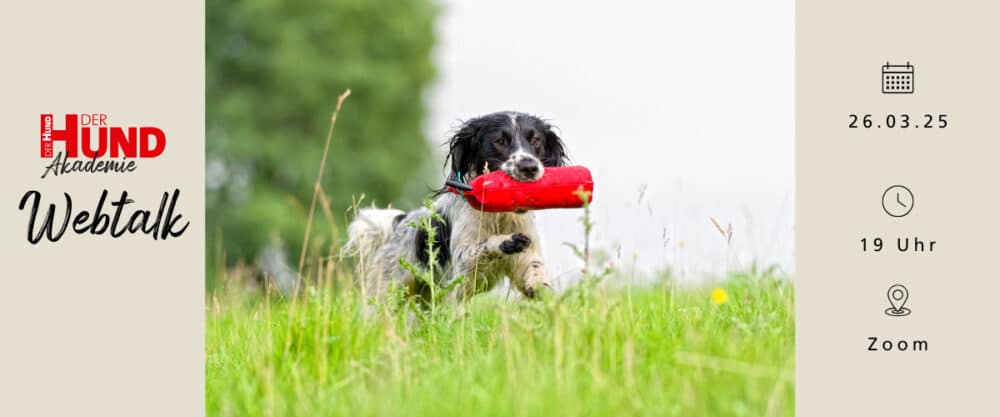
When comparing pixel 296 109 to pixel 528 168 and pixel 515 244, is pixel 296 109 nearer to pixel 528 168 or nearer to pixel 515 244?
pixel 515 244

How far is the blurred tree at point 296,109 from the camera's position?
21.1m

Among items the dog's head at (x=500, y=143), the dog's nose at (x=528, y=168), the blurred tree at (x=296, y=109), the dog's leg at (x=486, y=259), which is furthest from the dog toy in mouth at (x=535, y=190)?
the blurred tree at (x=296, y=109)

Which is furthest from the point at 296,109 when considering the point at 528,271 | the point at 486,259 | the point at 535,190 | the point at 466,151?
the point at 535,190

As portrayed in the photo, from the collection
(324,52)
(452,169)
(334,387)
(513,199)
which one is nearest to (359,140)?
(324,52)

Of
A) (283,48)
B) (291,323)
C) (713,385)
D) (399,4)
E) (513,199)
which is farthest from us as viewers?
(399,4)

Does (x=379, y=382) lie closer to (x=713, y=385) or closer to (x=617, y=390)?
(x=617, y=390)

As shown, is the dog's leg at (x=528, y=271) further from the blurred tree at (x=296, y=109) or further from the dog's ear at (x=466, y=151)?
the blurred tree at (x=296, y=109)

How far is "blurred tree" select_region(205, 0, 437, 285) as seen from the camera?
832 inches

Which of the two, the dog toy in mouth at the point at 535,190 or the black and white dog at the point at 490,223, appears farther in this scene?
the black and white dog at the point at 490,223

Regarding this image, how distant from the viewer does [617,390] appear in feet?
13.9

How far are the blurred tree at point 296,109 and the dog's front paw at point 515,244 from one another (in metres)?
14.4

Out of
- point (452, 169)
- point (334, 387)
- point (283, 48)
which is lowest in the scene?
point (334, 387)

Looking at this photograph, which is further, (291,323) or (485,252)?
(485,252)

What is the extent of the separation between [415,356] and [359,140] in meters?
18.2
